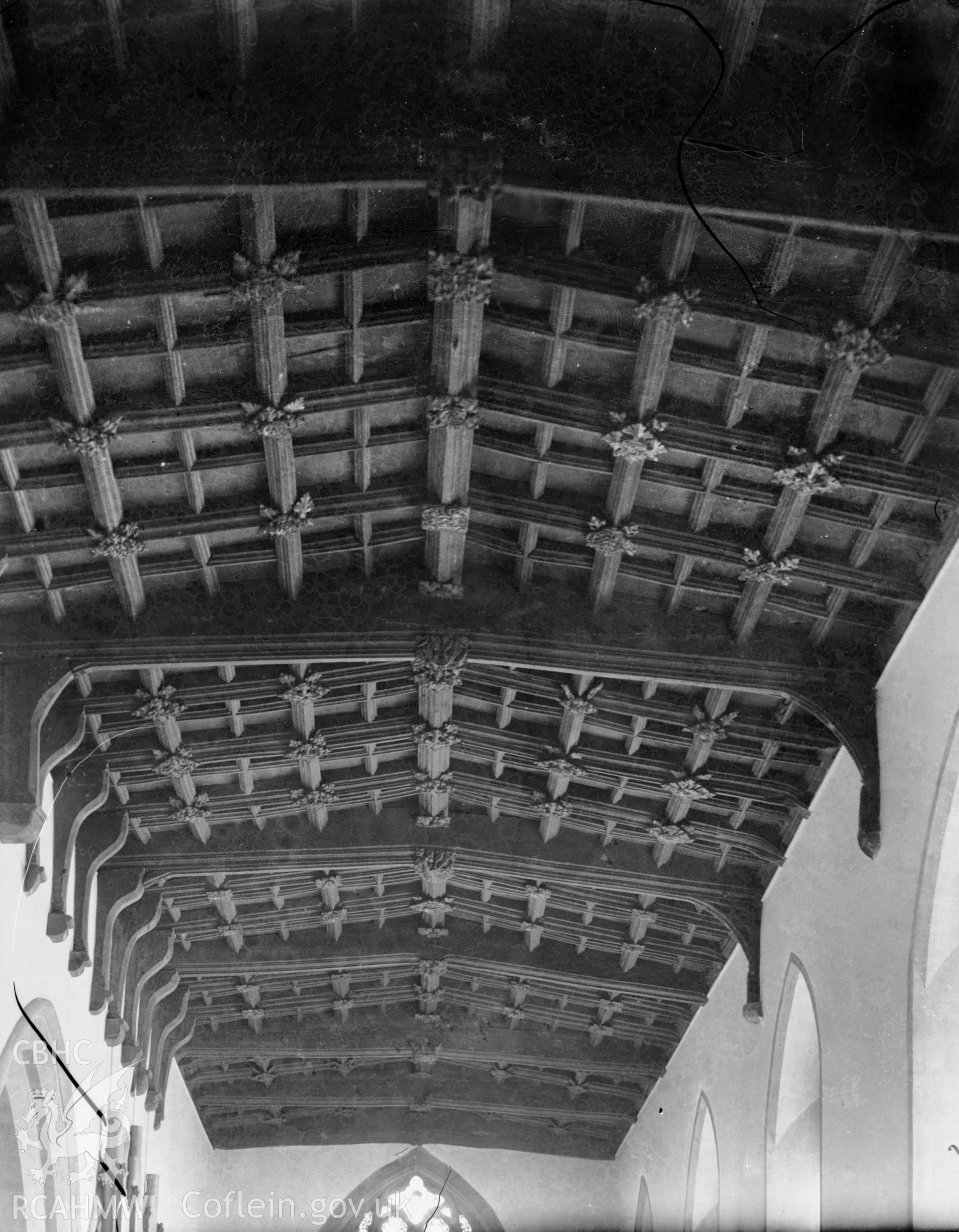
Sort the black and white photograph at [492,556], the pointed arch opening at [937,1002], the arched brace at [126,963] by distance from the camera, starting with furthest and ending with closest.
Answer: the arched brace at [126,963] → the pointed arch opening at [937,1002] → the black and white photograph at [492,556]

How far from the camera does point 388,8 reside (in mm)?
8070

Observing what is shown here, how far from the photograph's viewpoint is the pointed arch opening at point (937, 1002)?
11.8 metres

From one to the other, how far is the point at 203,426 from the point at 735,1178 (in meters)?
12.4

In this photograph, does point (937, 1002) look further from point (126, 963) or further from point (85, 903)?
point (126, 963)

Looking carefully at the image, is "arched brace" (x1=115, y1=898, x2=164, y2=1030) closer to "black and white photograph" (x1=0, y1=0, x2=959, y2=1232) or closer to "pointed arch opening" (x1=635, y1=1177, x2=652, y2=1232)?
"black and white photograph" (x1=0, y1=0, x2=959, y2=1232)

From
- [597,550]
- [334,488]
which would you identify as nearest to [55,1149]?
[334,488]

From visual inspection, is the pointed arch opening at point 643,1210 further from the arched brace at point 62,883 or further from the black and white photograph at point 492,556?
the arched brace at point 62,883

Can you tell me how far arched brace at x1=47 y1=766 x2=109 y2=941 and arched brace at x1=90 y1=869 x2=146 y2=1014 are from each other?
167cm

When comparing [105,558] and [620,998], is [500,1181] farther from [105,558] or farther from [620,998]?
[105,558]

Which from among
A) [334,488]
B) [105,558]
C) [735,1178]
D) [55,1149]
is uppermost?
[334,488]

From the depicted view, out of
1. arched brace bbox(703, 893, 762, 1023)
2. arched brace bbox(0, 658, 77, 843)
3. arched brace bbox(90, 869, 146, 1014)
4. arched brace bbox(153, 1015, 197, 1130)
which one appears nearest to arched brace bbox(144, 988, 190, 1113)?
arched brace bbox(153, 1015, 197, 1130)

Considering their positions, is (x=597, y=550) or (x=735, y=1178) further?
(x=735, y=1178)

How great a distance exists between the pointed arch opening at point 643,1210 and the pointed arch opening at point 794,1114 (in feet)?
20.1

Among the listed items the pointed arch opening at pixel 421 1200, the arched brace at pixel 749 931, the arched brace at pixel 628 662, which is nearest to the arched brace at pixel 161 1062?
the pointed arch opening at pixel 421 1200
